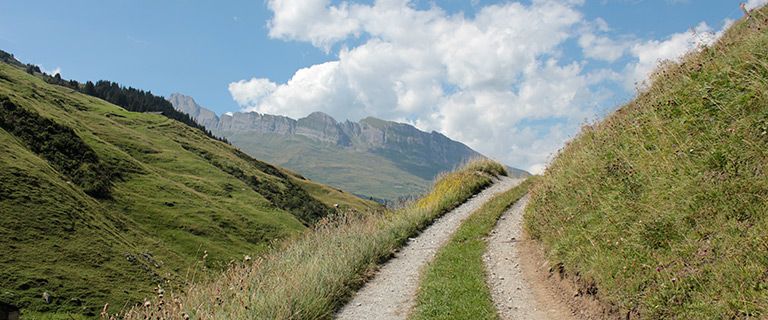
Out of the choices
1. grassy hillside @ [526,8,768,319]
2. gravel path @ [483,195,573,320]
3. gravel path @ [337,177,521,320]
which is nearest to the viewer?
grassy hillside @ [526,8,768,319]

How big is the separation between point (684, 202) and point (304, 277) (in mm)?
8012

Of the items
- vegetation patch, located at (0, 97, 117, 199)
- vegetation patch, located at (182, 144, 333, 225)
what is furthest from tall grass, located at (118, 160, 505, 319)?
vegetation patch, located at (182, 144, 333, 225)

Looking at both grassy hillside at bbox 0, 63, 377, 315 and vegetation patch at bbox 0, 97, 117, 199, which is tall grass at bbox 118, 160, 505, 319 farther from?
Answer: vegetation patch at bbox 0, 97, 117, 199

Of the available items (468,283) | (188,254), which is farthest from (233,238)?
(468,283)

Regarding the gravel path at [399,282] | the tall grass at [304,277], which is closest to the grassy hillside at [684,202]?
the gravel path at [399,282]

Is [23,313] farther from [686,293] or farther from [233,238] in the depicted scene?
[233,238]

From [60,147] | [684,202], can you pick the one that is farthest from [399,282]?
[60,147]

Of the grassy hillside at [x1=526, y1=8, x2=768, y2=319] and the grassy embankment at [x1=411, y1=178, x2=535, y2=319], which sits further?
the grassy embankment at [x1=411, y1=178, x2=535, y2=319]

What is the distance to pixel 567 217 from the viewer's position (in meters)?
12.2

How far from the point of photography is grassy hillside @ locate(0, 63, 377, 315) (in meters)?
31.2

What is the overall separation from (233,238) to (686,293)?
5913 centimetres

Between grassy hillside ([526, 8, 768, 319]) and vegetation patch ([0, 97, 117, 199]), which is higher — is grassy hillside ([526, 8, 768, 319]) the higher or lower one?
the higher one

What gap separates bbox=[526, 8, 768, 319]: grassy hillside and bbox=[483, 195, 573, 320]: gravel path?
83 cm

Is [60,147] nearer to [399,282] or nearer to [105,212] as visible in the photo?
[105,212]
